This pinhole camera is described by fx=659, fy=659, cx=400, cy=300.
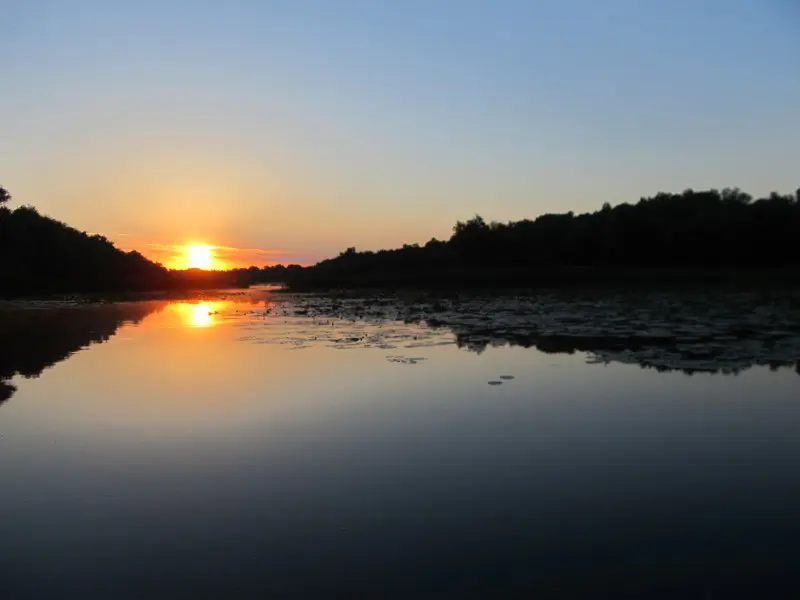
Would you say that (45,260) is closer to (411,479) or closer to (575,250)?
(575,250)

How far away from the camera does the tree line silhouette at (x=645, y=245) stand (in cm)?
4938

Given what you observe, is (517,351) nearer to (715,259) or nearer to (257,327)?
(257,327)

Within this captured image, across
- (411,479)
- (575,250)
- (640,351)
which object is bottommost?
(411,479)

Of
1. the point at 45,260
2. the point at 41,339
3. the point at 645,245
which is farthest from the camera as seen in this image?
the point at 45,260

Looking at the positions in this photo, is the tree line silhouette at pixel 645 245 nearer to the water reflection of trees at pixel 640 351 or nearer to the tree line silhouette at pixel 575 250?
the tree line silhouette at pixel 575 250

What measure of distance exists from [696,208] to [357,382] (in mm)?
56434

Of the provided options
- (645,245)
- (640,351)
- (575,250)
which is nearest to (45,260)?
(575,250)

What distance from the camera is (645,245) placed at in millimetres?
55719

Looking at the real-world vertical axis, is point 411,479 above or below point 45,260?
below

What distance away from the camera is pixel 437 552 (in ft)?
13.4

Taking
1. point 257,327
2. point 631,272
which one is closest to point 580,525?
point 257,327

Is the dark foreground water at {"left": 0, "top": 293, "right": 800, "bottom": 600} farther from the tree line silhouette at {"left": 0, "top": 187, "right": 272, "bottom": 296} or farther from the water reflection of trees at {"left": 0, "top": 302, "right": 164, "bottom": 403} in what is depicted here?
the tree line silhouette at {"left": 0, "top": 187, "right": 272, "bottom": 296}

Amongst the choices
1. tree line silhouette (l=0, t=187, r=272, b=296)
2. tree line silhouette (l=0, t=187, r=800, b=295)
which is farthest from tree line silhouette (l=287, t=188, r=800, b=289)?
tree line silhouette (l=0, t=187, r=272, b=296)

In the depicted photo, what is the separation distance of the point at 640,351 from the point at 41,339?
1551 cm
